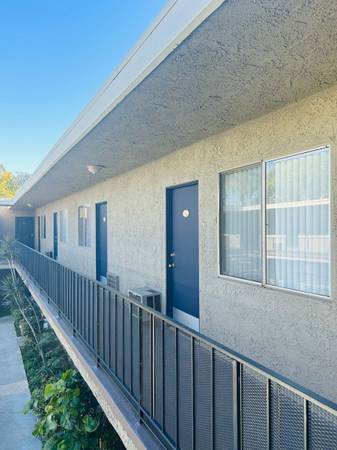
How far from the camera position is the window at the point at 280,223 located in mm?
2615

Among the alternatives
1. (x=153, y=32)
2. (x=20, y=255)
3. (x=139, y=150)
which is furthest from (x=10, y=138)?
(x=153, y=32)

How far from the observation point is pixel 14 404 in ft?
23.9

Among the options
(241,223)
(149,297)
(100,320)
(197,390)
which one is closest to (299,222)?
(241,223)

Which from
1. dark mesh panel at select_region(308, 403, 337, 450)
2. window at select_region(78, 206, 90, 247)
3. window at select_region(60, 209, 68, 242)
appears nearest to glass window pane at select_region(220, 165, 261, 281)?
dark mesh panel at select_region(308, 403, 337, 450)

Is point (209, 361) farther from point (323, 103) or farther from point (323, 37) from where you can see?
point (323, 103)

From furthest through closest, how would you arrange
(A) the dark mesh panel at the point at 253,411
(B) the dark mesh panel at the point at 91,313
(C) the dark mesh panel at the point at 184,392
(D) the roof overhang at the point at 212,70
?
1. (B) the dark mesh panel at the point at 91,313
2. (C) the dark mesh panel at the point at 184,392
3. (D) the roof overhang at the point at 212,70
4. (A) the dark mesh panel at the point at 253,411

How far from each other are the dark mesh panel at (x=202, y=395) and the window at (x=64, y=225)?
9.77m

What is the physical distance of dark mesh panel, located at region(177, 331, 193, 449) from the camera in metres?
1.97

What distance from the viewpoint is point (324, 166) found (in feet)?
8.41

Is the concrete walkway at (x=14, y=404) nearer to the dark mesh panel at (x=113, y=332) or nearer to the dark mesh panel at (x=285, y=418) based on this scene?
the dark mesh panel at (x=113, y=332)

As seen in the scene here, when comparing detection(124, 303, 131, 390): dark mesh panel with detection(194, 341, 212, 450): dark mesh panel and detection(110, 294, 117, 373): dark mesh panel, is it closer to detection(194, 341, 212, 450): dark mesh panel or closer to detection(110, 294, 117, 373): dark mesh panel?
detection(110, 294, 117, 373): dark mesh panel

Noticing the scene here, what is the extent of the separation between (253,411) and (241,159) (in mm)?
2413

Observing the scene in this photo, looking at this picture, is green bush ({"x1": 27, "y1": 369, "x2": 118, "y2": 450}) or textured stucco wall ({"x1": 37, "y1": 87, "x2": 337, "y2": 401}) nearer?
textured stucco wall ({"x1": 37, "y1": 87, "x2": 337, "y2": 401})

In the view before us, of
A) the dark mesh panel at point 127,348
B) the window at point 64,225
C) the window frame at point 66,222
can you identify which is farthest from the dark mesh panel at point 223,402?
the window at point 64,225
